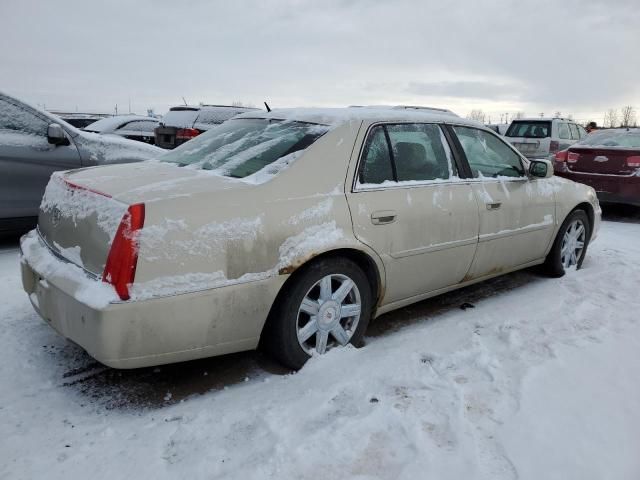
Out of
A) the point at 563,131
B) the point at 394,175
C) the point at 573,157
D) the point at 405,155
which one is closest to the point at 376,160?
the point at 394,175

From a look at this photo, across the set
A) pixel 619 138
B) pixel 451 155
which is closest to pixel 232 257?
pixel 451 155

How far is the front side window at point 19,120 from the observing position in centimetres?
519

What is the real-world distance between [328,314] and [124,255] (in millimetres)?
1198

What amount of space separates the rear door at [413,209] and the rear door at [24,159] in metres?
3.59

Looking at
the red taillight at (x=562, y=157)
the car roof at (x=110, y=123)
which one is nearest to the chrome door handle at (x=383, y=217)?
the red taillight at (x=562, y=157)

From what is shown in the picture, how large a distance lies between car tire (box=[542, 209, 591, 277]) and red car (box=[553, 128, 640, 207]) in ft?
10.6

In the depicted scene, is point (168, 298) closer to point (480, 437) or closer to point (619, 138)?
point (480, 437)

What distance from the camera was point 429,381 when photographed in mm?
2889

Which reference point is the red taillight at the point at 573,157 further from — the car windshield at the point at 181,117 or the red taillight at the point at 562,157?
the car windshield at the point at 181,117

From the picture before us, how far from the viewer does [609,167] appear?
7.95 metres

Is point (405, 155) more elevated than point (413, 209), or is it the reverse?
point (405, 155)

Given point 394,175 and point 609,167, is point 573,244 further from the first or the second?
point 609,167

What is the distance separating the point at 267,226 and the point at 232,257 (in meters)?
0.25

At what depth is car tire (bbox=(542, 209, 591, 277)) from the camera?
4.85m
